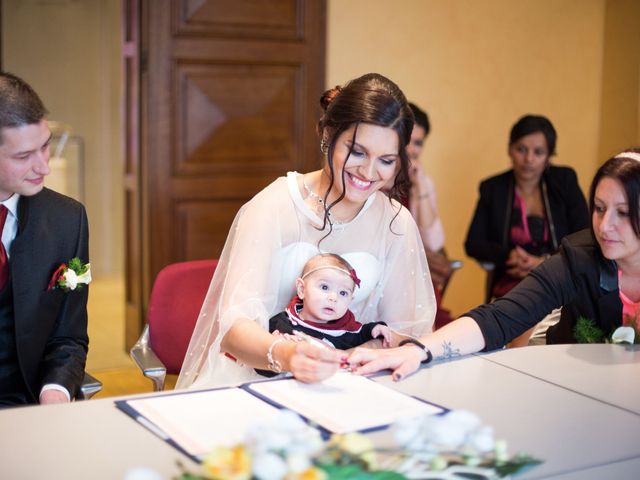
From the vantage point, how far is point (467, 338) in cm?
273

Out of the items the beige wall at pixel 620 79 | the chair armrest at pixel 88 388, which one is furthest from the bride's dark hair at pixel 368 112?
the beige wall at pixel 620 79

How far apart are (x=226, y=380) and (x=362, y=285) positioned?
1.85 feet

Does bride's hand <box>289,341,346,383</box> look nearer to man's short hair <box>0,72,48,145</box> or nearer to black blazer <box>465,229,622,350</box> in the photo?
black blazer <box>465,229,622,350</box>

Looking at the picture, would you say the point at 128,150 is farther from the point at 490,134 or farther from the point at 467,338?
the point at 467,338

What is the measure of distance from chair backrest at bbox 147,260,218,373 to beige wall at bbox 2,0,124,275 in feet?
18.5

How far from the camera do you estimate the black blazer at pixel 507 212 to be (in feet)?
17.2

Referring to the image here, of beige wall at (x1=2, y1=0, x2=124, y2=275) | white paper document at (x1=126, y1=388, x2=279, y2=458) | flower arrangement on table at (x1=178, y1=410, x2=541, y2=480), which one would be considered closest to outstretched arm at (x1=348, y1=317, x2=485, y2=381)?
white paper document at (x1=126, y1=388, x2=279, y2=458)

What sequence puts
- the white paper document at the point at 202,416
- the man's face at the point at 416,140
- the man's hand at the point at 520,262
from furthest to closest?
the man's hand at the point at 520,262 < the man's face at the point at 416,140 < the white paper document at the point at 202,416

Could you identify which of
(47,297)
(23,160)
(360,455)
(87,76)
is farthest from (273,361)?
(87,76)

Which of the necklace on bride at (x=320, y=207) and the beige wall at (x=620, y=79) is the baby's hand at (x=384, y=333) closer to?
the necklace on bride at (x=320, y=207)

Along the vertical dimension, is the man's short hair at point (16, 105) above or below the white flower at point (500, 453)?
above

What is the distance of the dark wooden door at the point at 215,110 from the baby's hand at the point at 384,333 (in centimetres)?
265

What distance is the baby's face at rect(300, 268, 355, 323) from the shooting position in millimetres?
2818

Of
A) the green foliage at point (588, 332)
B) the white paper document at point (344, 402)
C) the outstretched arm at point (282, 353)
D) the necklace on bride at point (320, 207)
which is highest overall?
the necklace on bride at point (320, 207)
